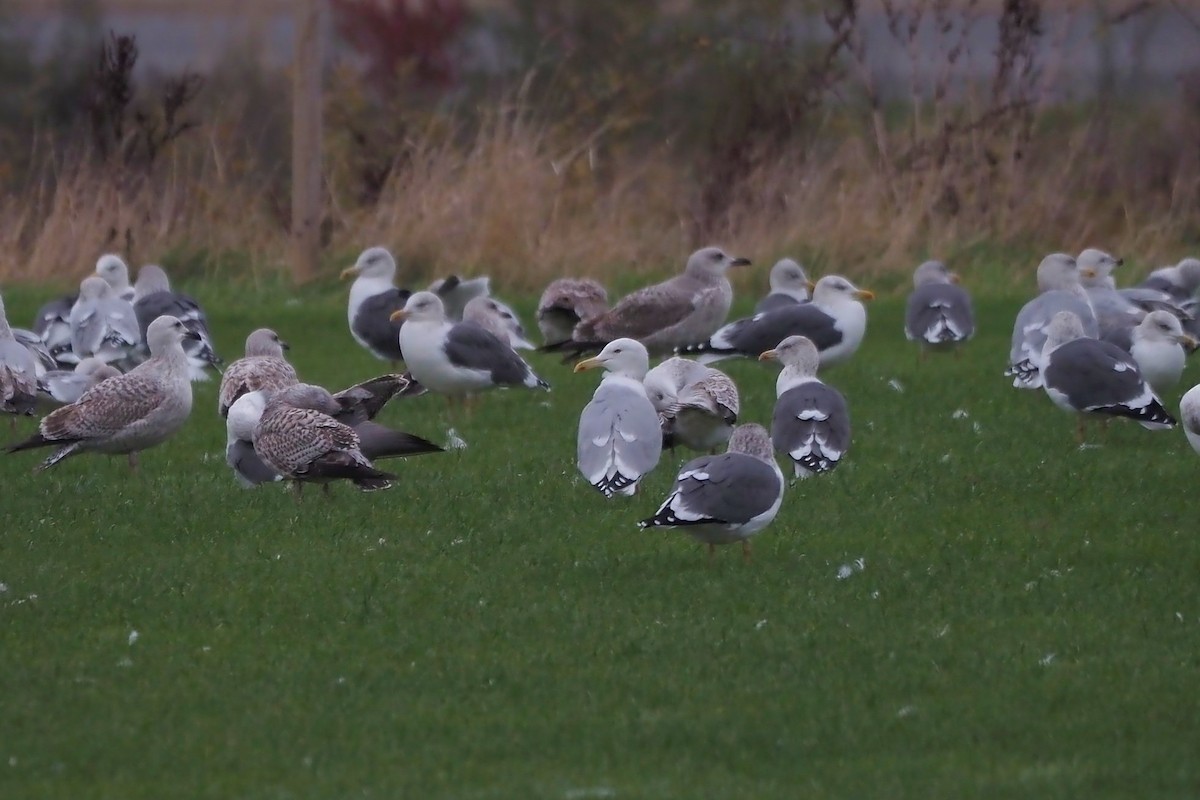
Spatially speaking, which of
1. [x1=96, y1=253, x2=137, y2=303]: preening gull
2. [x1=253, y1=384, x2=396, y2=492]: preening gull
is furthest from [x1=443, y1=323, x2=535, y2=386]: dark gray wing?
[x1=96, y1=253, x2=137, y2=303]: preening gull

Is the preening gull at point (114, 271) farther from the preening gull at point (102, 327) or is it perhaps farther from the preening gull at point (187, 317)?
the preening gull at point (102, 327)

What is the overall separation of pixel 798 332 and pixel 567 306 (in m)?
2.79

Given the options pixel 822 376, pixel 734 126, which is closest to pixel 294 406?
pixel 822 376

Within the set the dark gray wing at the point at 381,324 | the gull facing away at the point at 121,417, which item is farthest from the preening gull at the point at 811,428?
the dark gray wing at the point at 381,324

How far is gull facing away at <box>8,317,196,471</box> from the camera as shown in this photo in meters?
9.93

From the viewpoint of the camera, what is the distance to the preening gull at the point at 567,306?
49.7 ft

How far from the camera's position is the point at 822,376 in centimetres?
1405

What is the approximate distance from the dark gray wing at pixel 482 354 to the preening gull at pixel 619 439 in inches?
105

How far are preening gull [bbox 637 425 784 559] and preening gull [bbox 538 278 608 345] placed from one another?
727cm

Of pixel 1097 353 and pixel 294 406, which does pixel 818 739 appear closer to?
pixel 294 406

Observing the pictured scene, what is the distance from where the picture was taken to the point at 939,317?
14344 millimetres

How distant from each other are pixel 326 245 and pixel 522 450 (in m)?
9.63

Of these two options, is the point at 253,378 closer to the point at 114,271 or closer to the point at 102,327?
the point at 102,327

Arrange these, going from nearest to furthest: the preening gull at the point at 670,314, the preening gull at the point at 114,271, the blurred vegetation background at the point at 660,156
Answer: the preening gull at the point at 670,314
the preening gull at the point at 114,271
the blurred vegetation background at the point at 660,156
